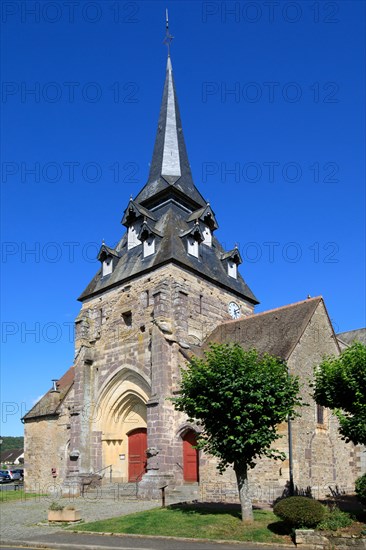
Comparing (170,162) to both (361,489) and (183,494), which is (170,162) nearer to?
(183,494)

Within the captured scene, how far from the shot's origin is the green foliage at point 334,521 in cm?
1219

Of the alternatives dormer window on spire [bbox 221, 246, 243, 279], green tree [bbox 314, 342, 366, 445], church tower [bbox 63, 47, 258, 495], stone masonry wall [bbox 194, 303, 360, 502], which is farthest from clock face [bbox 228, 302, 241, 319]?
green tree [bbox 314, 342, 366, 445]

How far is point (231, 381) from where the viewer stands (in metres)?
14.9

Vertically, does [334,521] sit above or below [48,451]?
above

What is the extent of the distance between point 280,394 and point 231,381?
1.47m

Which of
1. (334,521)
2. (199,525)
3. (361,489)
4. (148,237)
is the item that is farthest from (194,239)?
(334,521)

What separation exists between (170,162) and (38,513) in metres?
23.9

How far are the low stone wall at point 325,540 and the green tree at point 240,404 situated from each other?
2559mm

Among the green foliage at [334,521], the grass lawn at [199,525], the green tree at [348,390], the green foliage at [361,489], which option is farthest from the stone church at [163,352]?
the green foliage at [334,521]

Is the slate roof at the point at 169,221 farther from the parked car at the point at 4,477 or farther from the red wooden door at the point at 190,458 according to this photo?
the parked car at the point at 4,477

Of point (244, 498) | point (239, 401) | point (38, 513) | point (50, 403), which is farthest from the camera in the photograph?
point (50, 403)

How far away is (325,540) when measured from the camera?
11703mm

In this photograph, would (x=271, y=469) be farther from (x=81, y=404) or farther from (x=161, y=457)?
(x=81, y=404)

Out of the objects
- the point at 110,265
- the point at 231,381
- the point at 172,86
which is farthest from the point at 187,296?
the point at 172,86
